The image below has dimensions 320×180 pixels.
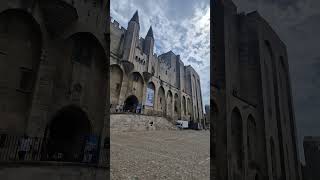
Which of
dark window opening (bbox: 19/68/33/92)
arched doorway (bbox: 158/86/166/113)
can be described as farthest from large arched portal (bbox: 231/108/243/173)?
dark window opening (bbox: 19/68/33/92)

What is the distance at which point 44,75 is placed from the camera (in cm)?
648

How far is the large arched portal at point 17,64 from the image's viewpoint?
5738 mm

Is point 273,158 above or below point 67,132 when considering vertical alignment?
below

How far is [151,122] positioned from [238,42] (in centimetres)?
702

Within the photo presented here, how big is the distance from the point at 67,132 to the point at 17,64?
2.45 metres

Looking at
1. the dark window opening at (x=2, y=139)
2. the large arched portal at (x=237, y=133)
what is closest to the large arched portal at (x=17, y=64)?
the dark window opening at (x=2, y=139)

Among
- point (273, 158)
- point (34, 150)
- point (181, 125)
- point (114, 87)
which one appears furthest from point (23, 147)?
point (181, 125)

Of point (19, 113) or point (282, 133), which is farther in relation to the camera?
point (282, 133)

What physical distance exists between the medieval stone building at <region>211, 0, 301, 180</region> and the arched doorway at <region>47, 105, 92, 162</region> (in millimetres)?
4785

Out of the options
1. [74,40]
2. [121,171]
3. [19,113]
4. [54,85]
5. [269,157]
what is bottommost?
[269,157]

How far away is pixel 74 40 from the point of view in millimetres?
6523

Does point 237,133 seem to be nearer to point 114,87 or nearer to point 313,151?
point 313,151

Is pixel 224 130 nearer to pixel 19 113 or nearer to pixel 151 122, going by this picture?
pixel 19 113

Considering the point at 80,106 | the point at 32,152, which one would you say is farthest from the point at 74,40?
the point at 32,152
